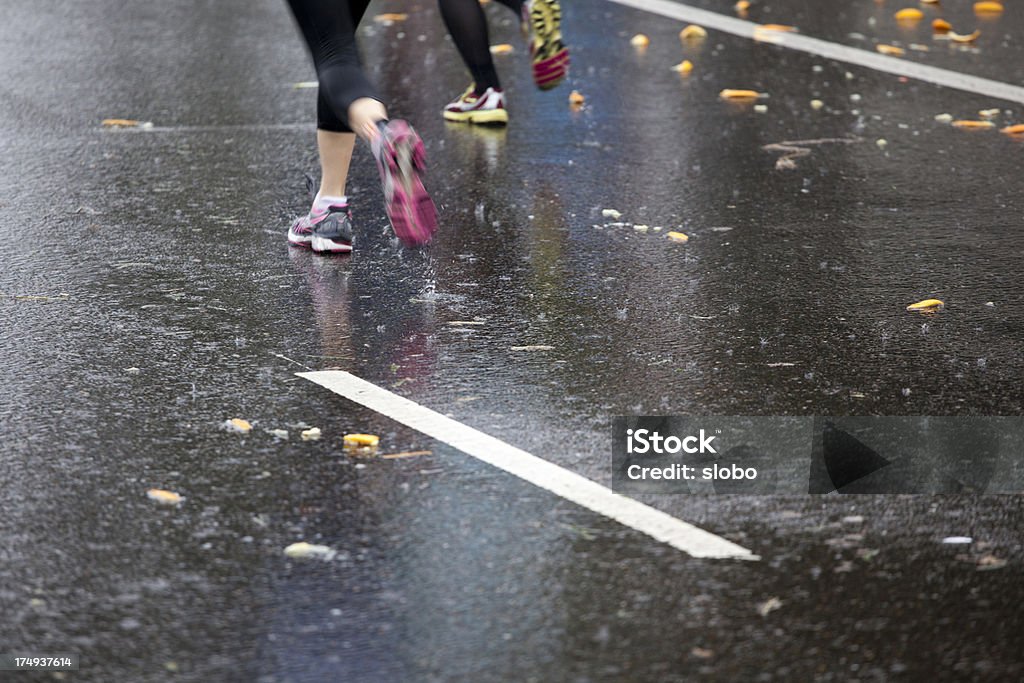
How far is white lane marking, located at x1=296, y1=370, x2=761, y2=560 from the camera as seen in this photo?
3543 millimetres

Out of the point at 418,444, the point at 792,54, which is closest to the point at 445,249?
the point at 418,444

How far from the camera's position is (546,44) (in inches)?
279

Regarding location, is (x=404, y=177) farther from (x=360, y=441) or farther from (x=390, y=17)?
(x=390, y=17)

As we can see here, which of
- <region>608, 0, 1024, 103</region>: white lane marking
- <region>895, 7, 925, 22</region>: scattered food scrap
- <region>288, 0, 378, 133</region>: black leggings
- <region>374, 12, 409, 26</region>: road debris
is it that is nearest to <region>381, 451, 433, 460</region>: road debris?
<region>288, 0, 378, 133</region>: black leggings

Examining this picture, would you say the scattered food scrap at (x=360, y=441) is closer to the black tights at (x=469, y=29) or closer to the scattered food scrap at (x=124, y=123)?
the black tights at (x=469, y=29)

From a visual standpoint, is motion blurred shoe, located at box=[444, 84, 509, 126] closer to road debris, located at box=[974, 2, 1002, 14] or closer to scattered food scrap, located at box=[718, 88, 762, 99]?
scattered food scrap, located at box=[718, 88, 762, 99]

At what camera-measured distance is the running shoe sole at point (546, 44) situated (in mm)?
6995

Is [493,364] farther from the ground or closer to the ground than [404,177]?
closer to the ground

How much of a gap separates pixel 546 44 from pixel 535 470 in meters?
3.58

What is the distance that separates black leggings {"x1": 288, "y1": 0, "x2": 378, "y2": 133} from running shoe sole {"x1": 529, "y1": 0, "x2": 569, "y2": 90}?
173 cm

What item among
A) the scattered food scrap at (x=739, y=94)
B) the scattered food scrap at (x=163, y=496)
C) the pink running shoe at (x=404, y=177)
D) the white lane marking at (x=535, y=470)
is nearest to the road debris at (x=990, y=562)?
the white lane marking at (x=535, y=470)

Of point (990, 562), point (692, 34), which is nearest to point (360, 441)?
point (990, 562)

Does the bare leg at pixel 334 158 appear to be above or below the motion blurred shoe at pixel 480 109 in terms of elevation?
above

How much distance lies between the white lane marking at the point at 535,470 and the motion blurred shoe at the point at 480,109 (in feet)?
11.2
